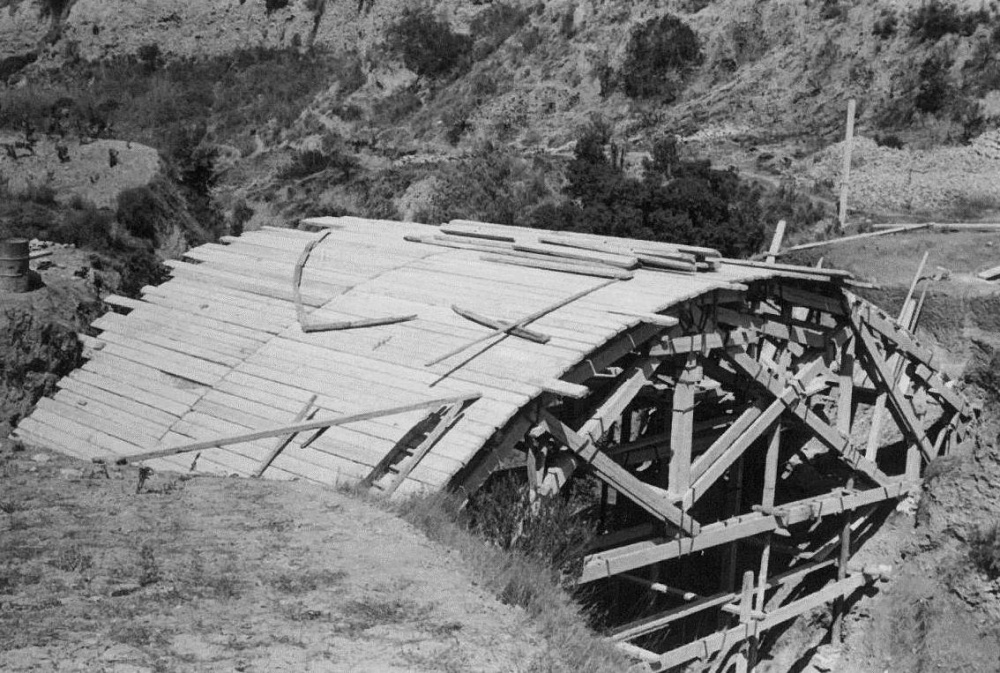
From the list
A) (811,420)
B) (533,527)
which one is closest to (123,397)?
(533,527)

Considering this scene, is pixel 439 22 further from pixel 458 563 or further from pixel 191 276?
pixel 458 563

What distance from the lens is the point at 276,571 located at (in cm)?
922

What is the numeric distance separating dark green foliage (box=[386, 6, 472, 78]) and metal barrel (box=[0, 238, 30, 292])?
41756 millimetres

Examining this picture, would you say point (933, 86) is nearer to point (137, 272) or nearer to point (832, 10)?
point (832, 10)

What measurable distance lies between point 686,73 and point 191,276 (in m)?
34.8

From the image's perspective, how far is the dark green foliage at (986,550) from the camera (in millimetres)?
19094

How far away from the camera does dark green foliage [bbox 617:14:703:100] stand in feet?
157

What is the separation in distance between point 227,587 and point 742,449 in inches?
375

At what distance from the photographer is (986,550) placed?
1920 centimetres

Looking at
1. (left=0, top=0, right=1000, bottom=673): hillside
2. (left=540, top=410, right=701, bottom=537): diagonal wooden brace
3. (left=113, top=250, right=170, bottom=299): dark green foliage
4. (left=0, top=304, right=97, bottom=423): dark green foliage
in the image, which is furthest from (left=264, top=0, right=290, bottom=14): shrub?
(left=540, top=410, right=701, bottom=537): diagonal wooden brace

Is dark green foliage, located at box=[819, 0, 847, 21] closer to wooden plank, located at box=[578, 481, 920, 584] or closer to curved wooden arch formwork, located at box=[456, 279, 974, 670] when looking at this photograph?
curved wooden arch formwork, located at box=[456, 279, 974, 670]

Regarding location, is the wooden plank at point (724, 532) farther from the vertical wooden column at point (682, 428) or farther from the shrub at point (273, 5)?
the shrub at point (273, 5)

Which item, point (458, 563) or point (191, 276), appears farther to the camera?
point (191, 276)

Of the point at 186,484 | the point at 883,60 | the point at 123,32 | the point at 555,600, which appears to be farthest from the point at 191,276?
the point at 123,32
